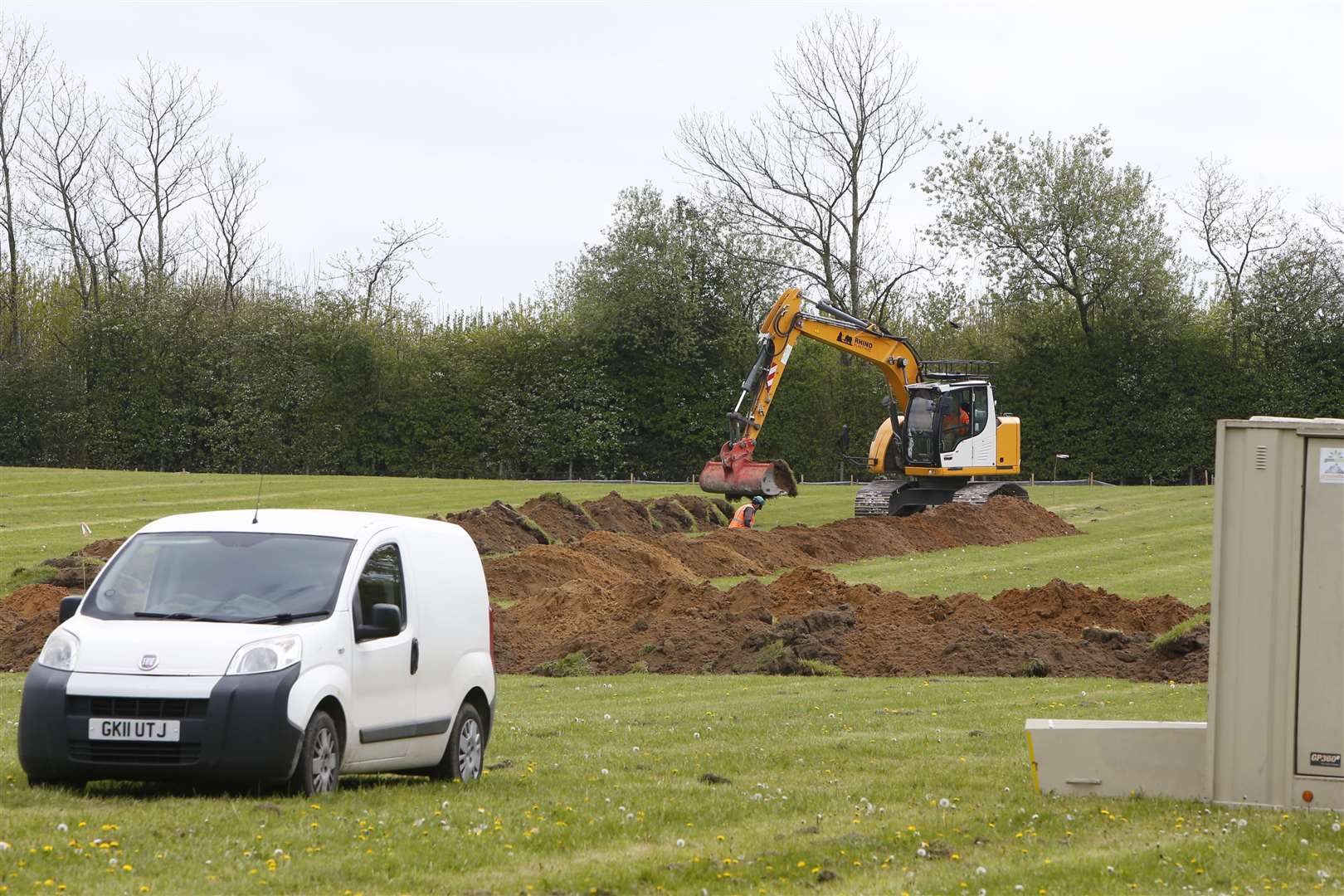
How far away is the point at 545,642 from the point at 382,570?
987cm

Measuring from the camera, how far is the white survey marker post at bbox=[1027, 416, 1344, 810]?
28.5ft

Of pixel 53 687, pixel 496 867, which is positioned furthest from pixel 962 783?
pixel 53 687

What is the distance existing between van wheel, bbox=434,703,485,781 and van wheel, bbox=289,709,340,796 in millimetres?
1200

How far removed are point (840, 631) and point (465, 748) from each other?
29.1 ft

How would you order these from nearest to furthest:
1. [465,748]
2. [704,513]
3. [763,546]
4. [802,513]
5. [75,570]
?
[465,748] → [75,570] → [763,546] → [704,513] → [802,513]

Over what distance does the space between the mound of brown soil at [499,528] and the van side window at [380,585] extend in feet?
58.9

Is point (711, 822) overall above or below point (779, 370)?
below

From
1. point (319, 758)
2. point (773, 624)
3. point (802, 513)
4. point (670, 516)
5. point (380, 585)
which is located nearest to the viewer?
point (319, 758)

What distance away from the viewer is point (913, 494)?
36938 millimetres

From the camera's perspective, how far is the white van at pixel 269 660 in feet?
29.1

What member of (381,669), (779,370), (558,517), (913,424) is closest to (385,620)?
(381,669)

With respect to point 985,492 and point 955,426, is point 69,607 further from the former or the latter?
point 985,492

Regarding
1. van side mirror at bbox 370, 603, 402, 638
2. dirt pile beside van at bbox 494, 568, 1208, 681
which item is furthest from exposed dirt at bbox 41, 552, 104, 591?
van side mirror at bbox 370, 603, 402, 638

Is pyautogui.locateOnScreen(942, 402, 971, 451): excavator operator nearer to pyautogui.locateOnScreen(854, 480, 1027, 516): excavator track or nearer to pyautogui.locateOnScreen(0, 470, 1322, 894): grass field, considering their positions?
pyautogui.locateOnScreen(854, 480, 1027, 516): excavator track
